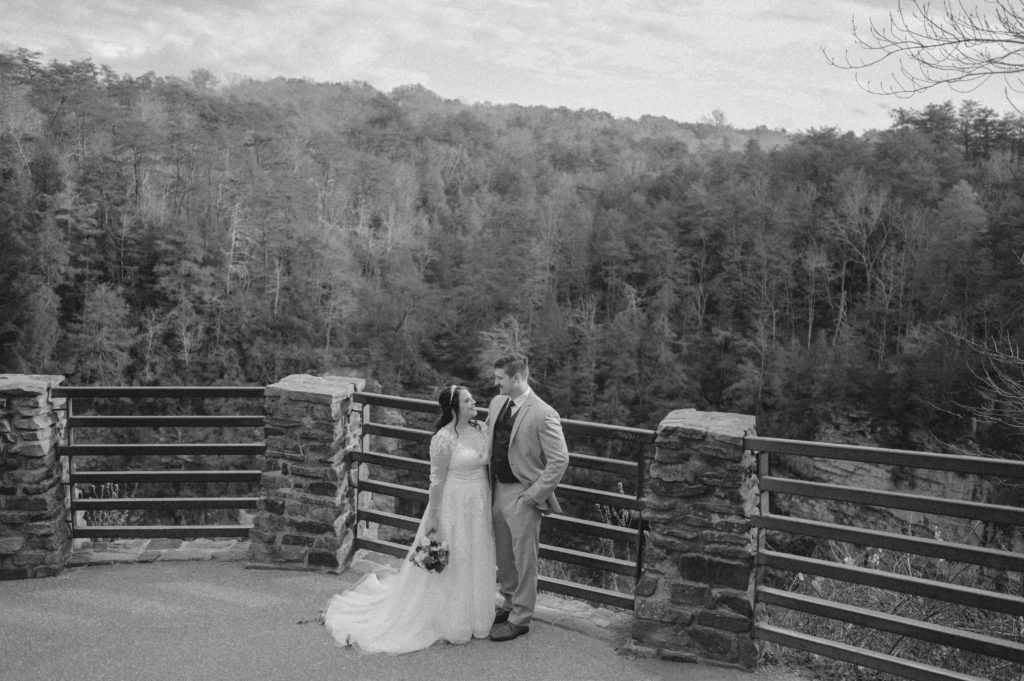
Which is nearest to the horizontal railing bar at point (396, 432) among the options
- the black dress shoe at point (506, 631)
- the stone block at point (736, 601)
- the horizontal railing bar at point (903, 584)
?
the black dress shoe at point (506, 631)

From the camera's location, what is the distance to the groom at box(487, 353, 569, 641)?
15.7ft

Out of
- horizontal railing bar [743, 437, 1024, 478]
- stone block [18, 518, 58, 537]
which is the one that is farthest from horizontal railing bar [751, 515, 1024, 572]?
stone block [18, 518, 58, 537]

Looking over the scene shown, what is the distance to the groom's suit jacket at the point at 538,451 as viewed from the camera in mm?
4742

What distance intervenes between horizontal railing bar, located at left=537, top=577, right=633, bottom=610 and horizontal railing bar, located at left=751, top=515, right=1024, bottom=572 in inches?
43.1

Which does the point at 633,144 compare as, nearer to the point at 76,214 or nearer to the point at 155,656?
the point at 76,214

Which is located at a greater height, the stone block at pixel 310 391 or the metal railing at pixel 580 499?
the stone block at pixel 310 391

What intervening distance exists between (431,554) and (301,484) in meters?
1.65

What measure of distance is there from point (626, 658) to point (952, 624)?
2.59 metres

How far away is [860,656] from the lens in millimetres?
4410

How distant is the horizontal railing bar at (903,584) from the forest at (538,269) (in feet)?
100

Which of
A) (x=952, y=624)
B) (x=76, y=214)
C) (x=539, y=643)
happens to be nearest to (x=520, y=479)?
(x=539, y=643)

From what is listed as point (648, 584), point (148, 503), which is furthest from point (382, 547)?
point (648, 584)

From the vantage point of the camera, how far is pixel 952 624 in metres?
5.70

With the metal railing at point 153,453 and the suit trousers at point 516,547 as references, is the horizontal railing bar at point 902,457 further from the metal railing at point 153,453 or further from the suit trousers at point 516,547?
the metal railing at point 153,453
